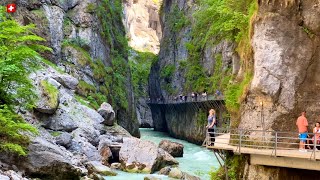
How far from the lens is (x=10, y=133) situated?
20.2 m

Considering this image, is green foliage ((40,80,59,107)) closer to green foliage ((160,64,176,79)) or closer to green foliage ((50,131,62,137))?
green foliage ((50,131,62,137))

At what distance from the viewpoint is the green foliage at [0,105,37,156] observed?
19.5 meters

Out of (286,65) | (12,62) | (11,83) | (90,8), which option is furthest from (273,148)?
(90,8)

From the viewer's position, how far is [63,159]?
22266 millimetres

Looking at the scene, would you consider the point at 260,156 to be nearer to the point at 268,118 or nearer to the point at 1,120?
the point at 268,118

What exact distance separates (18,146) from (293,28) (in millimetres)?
12634

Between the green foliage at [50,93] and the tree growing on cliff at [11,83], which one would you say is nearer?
the tree growing on cliff at [11,83]

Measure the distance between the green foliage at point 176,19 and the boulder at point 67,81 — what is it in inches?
1263

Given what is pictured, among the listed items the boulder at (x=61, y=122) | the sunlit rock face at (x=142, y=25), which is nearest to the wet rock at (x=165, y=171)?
the boulder at (x=61, y=122)

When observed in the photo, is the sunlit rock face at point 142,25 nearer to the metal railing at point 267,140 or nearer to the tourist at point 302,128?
the metal railing at point 267,140

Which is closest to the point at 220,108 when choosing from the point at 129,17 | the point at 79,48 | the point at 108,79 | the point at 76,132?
the point at 108,79

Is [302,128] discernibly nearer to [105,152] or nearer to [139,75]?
[105,152]

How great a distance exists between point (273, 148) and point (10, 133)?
1141cm

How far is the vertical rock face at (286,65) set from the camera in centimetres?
1809
